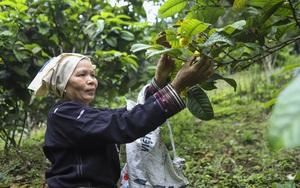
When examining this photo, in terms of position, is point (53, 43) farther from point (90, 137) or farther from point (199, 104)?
point (199, 104)

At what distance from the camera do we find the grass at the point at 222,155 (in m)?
2.50

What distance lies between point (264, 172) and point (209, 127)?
4.48 feet

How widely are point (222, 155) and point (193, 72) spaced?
1.94m

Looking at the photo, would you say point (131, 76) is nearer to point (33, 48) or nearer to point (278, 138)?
point (33, 48)

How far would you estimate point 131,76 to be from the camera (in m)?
3.19

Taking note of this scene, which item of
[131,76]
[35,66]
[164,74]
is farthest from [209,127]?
[164,74]

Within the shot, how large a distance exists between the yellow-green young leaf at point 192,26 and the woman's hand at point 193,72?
157 mm

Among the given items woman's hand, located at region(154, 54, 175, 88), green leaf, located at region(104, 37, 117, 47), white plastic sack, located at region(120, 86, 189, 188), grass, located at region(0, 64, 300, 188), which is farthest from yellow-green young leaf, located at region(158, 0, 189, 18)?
green leaf, located at region(104, 37, 117, 47)

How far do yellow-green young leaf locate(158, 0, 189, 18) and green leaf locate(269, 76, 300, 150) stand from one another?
115cm

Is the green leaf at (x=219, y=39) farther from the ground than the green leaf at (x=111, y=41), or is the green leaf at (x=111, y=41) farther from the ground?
the green leaf at (x=111, y=41)

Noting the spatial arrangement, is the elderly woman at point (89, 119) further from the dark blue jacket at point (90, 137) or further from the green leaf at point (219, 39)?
the green leaf at point (219, 39)

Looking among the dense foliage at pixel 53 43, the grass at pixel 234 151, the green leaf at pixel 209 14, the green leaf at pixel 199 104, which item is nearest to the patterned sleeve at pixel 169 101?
the green leaf at pixel 199 104

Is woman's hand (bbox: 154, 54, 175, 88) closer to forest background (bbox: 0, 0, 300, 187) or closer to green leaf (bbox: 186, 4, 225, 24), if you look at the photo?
green leaf (bbox: 186, 4, 225, 24)

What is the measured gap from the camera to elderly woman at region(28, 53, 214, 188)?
4.14 ft
